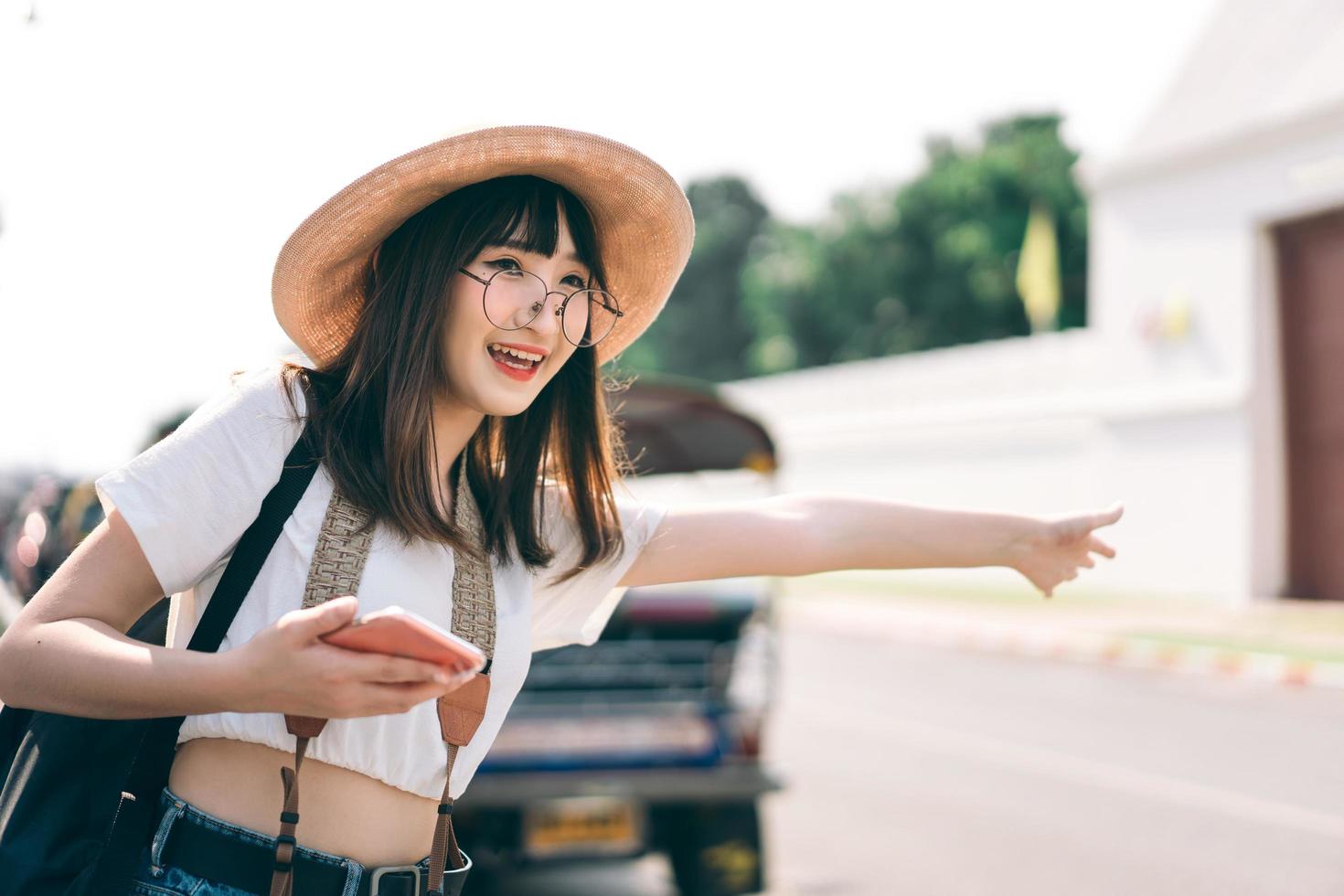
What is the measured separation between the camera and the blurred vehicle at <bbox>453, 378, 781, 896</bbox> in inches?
198

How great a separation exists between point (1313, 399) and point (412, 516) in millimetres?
19234

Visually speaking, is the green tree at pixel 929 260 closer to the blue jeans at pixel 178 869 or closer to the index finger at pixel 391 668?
the blue jeans at pixel 178 869

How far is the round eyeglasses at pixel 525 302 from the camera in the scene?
1.88 m

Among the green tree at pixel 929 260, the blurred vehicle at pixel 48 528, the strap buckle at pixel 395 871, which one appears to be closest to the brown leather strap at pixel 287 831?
the strap buckle at pixel 395 871

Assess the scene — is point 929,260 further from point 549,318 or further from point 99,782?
point 99,782

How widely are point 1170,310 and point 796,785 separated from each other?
14.2 meters

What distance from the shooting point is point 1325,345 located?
18641 millimetres

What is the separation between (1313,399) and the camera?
18.8m

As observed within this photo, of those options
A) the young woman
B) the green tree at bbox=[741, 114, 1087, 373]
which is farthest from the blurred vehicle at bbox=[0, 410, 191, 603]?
the green tree at bbox=[741, 114, 1087, 373]

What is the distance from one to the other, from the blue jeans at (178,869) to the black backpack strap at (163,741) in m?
0.02

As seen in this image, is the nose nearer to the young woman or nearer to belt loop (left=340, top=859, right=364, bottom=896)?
the young woman

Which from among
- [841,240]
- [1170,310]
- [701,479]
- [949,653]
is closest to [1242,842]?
[701,479]

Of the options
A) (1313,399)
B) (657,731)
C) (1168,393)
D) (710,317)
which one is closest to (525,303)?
(657,731)

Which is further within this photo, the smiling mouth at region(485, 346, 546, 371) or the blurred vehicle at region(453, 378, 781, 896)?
the blurred vehicle at region(453, 378, 781, 896)
